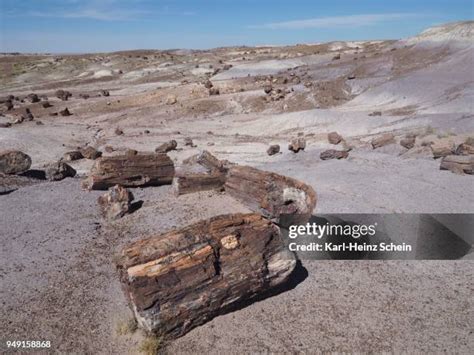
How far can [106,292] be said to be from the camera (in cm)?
669

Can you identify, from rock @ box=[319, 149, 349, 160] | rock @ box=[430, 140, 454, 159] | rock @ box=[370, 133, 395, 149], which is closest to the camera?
rock @ box=[430, 140, 454, 159]

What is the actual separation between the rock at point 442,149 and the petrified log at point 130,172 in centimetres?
766

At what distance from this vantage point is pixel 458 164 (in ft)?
38.3

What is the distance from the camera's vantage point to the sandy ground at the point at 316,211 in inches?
222

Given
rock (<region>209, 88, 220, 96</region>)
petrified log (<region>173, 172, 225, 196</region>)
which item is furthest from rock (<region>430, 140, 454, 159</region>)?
rock (<region>209, 88, 220, 96</region>)

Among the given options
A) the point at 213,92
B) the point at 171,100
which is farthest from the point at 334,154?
the point at 213,92

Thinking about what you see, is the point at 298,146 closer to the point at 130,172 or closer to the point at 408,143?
the point at 408,143

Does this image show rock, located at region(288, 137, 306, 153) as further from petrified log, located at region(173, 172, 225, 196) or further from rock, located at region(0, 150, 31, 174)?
rock, located at region(0, 150, 31, 174)

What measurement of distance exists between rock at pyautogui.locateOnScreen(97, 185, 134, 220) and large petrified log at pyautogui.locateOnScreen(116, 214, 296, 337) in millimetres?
3771

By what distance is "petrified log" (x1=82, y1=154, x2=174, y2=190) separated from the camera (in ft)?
35.6

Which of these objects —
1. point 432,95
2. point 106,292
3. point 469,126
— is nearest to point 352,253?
point 106,292

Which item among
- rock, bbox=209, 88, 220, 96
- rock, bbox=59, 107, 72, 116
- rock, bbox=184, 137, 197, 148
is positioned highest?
rock, bbox=209, 88, 220, 96

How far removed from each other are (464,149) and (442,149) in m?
0.57

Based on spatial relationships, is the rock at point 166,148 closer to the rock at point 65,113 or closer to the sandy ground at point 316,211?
the sandy ground at point 316,211
